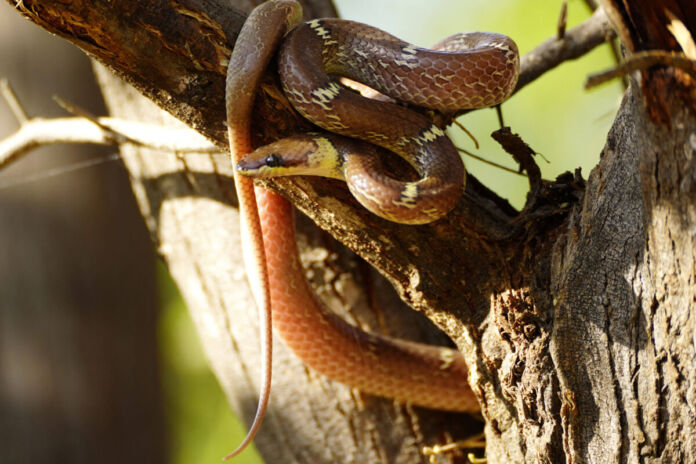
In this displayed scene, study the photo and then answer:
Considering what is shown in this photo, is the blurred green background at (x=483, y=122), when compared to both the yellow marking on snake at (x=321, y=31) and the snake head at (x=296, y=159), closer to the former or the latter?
the yellow marking on snake at (x=321, y=31)

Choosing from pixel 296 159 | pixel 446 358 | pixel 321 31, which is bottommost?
pixel 446 358

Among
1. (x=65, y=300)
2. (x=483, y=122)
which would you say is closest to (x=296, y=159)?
(x=65, y=300)

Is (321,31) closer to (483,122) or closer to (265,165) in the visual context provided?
(265,165)

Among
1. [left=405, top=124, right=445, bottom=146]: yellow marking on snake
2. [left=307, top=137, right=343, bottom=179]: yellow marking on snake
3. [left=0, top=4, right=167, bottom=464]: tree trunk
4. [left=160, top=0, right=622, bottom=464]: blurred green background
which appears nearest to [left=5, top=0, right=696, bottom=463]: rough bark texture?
[left=307, top=137, right=343, bottom=179]: yellow marking on snake

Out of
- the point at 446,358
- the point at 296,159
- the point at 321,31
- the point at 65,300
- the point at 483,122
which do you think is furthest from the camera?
the point at 483,122

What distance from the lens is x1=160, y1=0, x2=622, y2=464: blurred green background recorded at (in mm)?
4771

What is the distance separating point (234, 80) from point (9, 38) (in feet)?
8.76

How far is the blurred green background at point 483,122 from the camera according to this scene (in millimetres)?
4771

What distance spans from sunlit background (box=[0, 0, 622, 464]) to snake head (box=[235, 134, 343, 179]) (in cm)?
358

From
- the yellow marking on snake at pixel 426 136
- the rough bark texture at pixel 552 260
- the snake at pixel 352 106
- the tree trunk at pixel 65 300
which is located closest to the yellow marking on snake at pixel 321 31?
the snake at pixel 352 106

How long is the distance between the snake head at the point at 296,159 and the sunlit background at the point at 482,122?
3579mm

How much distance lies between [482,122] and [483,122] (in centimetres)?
1

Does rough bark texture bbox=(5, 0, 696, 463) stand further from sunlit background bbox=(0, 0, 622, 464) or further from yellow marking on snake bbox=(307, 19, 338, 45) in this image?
sunlit background bbox=(0, 0, 622, 464)

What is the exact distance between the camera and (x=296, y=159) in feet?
4.03
